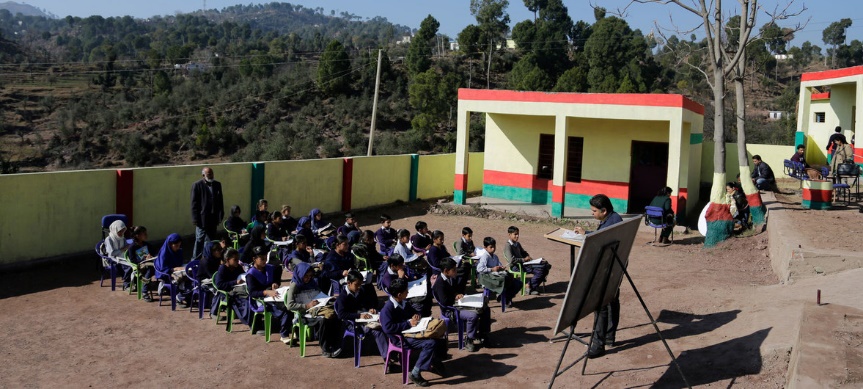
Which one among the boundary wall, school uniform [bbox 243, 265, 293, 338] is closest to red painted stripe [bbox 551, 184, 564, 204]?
the boundary wall

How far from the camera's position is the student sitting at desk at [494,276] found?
34.6 ft

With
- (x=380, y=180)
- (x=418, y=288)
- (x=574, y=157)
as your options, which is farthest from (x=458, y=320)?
(x=574, y=157)

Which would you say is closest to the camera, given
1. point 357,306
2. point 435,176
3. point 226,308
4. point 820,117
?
point 357,306

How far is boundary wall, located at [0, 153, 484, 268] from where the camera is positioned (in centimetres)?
1234

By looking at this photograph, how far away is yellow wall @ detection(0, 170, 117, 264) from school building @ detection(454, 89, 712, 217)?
1031 centimetres

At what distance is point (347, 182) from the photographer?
19.7 metres

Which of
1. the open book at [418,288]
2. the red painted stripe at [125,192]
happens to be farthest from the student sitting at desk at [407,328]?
the red painted stripe at [125,192]

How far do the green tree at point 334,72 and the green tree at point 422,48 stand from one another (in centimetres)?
480

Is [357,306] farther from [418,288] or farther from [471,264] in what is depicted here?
[471,264]

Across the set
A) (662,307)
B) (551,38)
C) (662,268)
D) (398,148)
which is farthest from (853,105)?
(551,38)

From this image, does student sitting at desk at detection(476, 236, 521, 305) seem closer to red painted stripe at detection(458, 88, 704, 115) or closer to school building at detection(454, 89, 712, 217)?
red painted stripe at detection(458, 88, 704, 115)

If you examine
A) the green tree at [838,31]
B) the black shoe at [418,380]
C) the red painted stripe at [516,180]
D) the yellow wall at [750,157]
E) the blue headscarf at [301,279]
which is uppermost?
the green tree at [838,31]

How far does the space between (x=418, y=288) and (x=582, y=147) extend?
13.1 meters

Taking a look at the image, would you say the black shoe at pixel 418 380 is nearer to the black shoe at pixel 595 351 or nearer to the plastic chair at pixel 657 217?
the black shoe at pixel 595 351
